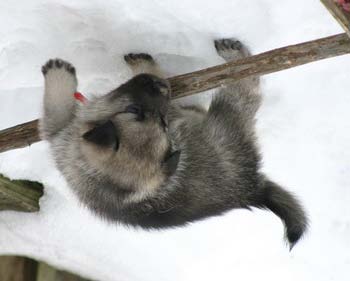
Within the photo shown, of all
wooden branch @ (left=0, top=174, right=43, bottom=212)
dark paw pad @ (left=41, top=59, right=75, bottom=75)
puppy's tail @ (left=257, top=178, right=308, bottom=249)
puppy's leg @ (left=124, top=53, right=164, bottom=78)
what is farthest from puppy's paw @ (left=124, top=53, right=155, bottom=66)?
wooden branch @ (left=0, top=174, right=43, bottom=212)

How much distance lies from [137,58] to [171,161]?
63cm

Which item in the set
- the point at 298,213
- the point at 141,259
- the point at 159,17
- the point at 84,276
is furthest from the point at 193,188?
the point at 84,276

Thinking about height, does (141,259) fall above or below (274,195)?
below

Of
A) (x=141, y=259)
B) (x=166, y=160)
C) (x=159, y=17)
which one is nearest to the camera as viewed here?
(x=166, y=160)

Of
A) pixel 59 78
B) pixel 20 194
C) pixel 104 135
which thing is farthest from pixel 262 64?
pixel 20 194

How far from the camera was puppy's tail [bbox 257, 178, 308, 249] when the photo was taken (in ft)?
9.39

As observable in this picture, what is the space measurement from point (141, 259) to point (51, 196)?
26.5 inches

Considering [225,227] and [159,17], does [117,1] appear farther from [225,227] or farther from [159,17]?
[225,227]

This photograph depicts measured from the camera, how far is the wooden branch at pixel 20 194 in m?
3.56

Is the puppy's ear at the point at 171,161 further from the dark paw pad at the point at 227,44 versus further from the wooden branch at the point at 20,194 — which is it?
the wooden branch at the point at 20,194

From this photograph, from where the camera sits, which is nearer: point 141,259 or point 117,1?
point 117,1

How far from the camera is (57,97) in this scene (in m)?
2.82

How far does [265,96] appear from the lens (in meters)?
3.08

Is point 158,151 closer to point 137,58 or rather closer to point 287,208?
point 137,58
